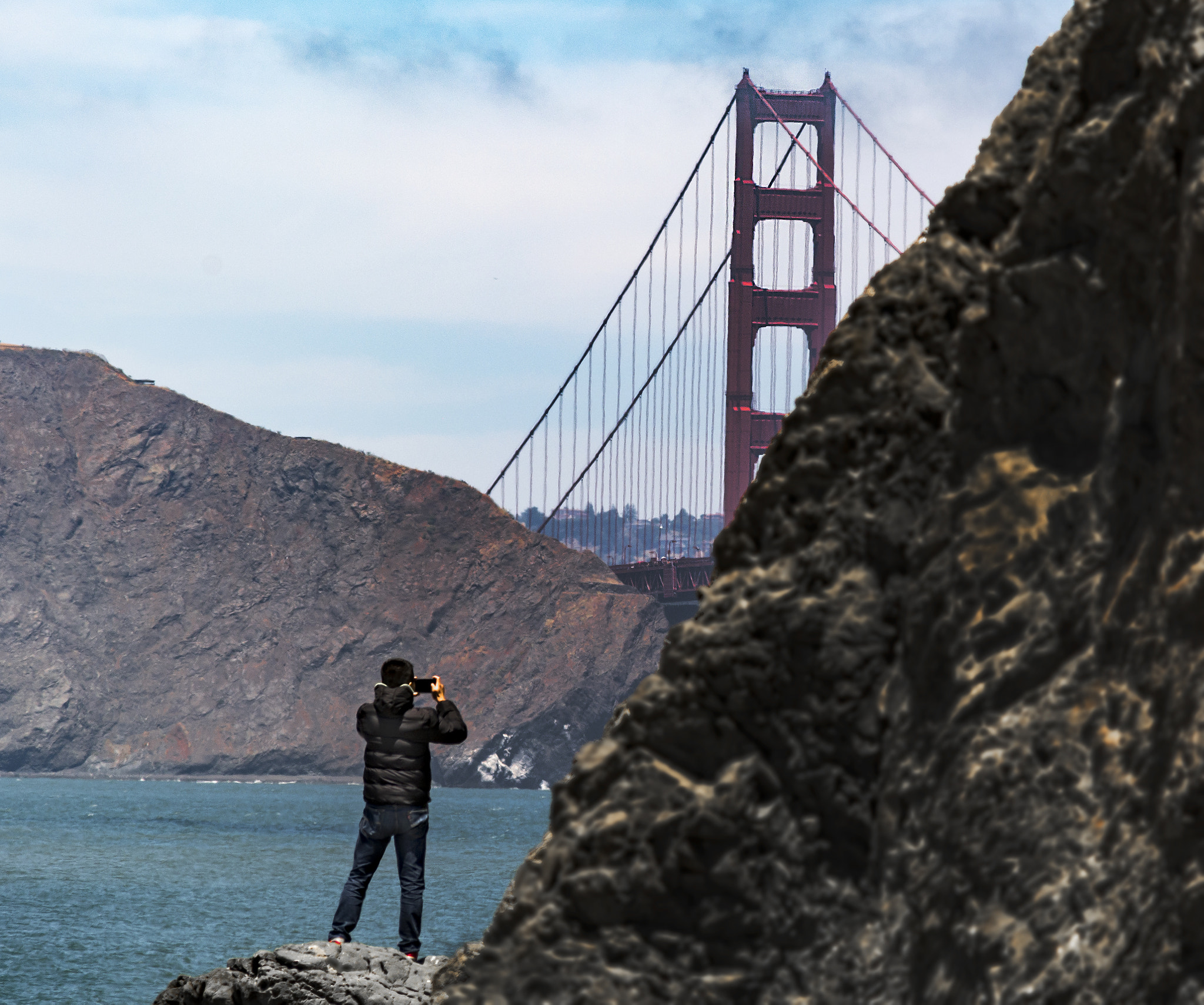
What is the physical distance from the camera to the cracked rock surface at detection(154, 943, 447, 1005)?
4.57 m

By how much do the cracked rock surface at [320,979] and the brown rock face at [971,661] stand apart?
241 cm

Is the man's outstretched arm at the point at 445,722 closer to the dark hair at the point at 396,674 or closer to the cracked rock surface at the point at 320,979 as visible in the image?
the dark hair at the point at 396,674

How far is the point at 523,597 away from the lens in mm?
80750

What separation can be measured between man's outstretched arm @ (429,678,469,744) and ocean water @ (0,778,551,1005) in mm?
11555

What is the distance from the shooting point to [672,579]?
51250 mm

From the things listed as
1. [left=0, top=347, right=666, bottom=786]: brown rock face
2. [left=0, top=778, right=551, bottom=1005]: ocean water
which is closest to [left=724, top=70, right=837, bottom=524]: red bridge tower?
[left=0, top=778, right=551, bottom=1005]: ocean water

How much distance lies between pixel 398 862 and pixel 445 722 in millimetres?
488

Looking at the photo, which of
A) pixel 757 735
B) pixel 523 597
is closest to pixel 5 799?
pixel 523 597

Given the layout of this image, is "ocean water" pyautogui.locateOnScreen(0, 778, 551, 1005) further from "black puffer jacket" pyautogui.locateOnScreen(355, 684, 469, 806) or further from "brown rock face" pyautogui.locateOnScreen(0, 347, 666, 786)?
"brown rock face" pyautogui.locateOnScreen(0, 347, 666, 786)

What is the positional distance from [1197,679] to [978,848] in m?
0.40

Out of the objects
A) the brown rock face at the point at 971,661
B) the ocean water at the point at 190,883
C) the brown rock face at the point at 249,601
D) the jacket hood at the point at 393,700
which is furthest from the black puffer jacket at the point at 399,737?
the brown rock face at the point at 249,601

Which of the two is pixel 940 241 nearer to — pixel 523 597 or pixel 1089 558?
pixel 1089 558

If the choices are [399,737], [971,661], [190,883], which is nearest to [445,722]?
[399,737]

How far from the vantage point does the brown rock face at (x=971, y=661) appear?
205cm
